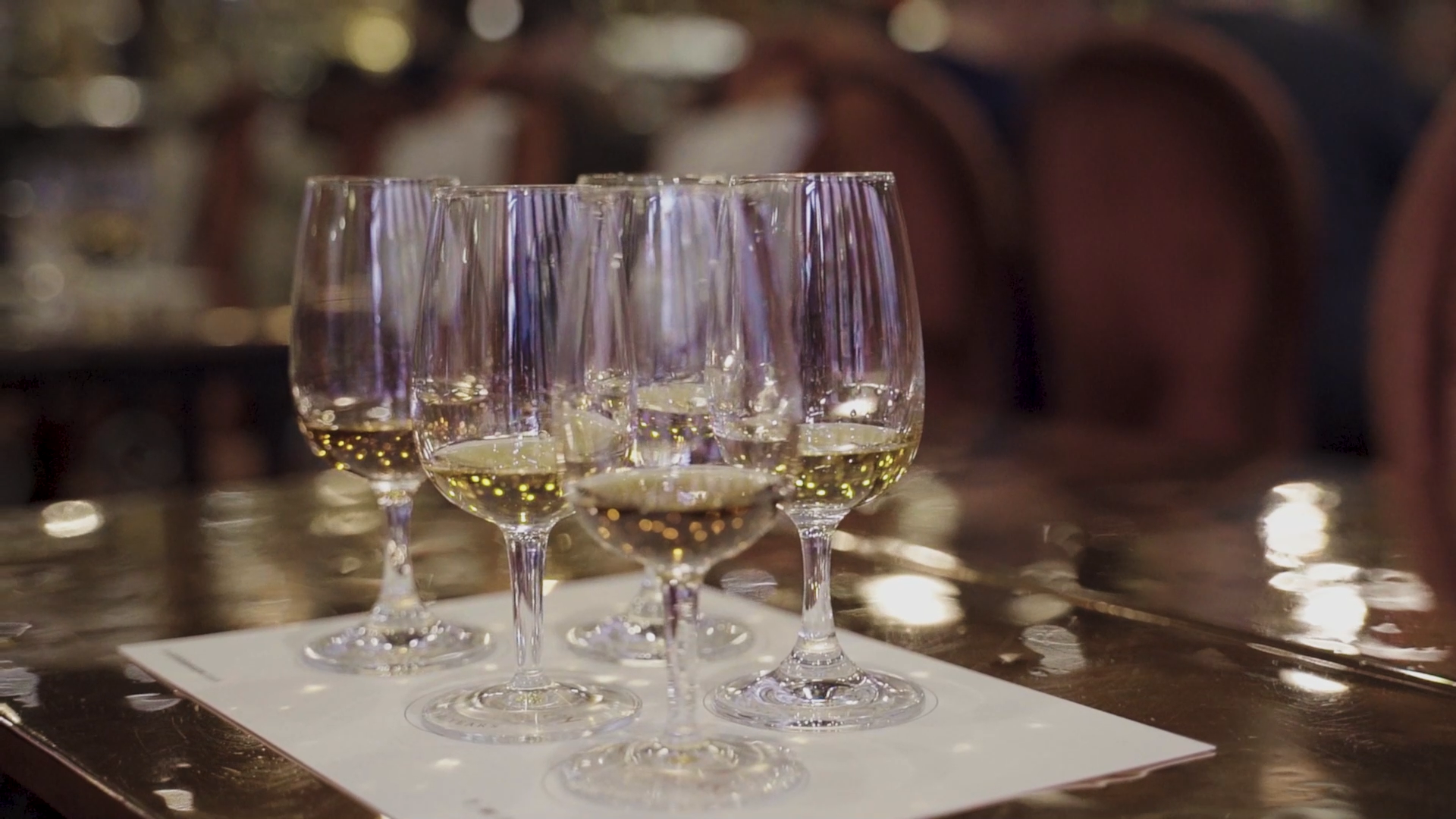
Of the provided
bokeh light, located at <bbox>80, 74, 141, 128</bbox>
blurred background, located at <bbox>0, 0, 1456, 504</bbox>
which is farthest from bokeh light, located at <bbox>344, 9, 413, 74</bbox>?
blurred background, located at <bbox>0, 0, 1456, 504</bbox>

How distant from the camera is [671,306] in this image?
29.8 inches

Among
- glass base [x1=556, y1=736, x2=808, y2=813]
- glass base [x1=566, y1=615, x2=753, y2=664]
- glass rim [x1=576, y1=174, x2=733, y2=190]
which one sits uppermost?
glass rim [x1=576, y1=174, x2=733, y2=190]

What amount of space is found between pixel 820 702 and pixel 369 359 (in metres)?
0.33

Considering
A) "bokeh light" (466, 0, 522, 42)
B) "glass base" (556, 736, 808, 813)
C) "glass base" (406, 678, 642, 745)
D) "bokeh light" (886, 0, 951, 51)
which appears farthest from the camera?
"bokeh light" (466, 0, 522, 42)

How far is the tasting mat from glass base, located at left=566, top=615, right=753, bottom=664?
1cm

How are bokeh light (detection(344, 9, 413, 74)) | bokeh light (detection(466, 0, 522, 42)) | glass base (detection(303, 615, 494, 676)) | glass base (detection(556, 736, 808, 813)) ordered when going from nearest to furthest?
glass base (detection(556, 736, 808, 813)) < glass base (detection(303, 615, 494, 676)) < bokeh light (detection(466, 0, 522, 42)) < bokeh light (detection(344, 9, 413, 74))

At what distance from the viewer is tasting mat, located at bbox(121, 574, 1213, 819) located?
685 mm

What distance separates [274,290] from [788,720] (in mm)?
4617

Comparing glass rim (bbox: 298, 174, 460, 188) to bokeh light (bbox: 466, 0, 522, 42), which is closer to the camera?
glass rim (bbox: 298, 174, 460, 188)

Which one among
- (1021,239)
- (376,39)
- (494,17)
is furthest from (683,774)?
(376,39)

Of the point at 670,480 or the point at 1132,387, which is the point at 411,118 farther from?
the point at 670,480

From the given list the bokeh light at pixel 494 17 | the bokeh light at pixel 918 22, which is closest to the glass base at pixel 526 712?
the bokeh light at pixel 918 22

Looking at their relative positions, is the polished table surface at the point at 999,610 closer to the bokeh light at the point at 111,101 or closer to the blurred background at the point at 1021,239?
the blurred background at the point at 1021,239

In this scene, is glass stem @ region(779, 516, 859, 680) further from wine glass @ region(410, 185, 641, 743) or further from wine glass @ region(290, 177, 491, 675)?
wine glass @ region(290, 177, 491, 675)
